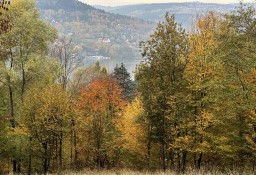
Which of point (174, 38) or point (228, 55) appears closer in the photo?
point (228, 55)

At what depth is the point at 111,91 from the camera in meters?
42.1

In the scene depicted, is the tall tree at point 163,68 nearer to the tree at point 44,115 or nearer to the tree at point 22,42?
the tree at point 44,115

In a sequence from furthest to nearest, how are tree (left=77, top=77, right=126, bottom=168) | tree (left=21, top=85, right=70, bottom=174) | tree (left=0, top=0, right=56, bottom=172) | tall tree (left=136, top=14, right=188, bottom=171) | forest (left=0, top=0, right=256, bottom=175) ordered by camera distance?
tree (left=77, top=77, right=126, bottom=168) → tree (left=0, top=0, right=56, bottom=172) → tree (left=21, top=85, right=70, bottom=174) → tall tree (left=136, top=14, right=188, bottom=171) → forest (left=0, top=0, right=256, bottom=175)

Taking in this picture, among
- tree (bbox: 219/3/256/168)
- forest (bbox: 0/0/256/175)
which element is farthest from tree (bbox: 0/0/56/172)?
tree (bbox: 219/3/256/168)

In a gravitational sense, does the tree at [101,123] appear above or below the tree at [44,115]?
below

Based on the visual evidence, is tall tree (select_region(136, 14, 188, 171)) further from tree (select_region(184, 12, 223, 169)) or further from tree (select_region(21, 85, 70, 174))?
tree (select_region(21, 85, 70, 174))

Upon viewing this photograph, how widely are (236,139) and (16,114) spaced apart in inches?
809

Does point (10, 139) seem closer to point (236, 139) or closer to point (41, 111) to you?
point (41, 111)

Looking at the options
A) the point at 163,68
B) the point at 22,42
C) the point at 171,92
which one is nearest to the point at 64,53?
the point at 22,42

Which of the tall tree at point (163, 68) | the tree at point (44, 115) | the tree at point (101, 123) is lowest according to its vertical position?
the tree at point (101, 123)

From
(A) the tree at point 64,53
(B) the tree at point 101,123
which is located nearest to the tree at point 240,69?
(B) the tree at point 101,123

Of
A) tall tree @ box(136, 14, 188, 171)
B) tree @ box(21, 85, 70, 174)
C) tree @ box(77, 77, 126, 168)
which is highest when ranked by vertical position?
tall tree @ box(136, 14, 188, 171)

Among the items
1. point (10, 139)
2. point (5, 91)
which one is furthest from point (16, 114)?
point (10, 139)

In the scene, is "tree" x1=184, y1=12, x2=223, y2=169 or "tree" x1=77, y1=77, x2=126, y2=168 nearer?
"tree" x1=184, y1=12, x2=223, y2=169
